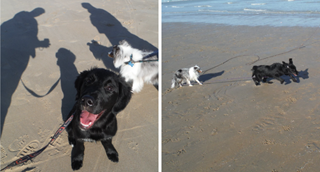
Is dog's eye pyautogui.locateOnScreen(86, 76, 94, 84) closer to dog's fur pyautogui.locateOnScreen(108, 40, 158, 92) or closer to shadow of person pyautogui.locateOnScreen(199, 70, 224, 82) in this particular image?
dog's fur pyautogui.locateOnScreen(108, 40, 158, 92)

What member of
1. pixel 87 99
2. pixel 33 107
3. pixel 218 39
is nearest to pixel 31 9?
pixel 33 107

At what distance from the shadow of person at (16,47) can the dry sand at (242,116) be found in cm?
310

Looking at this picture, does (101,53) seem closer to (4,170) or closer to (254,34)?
(4,170)

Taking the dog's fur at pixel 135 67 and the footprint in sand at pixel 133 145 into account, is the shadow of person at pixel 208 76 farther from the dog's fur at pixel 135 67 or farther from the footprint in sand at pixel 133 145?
the footprint in sand at pixel 133 145

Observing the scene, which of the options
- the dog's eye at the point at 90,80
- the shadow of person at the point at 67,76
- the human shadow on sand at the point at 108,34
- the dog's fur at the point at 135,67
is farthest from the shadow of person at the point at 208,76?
the dog's eye at the point at 90,80

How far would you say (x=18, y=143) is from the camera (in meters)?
3.13

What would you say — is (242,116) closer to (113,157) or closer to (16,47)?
(113,157)

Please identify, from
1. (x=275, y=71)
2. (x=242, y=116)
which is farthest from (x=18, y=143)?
(x=275, y=71)

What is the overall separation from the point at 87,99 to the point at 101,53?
3893 mm

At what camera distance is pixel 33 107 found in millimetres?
3846

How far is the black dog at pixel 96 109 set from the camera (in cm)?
244

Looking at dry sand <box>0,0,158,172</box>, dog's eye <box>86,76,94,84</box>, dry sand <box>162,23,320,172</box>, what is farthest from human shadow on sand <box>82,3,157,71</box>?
dog's eye <box>86,76,94,84</box>

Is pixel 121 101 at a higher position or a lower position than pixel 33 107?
higher

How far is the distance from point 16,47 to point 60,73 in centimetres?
221
